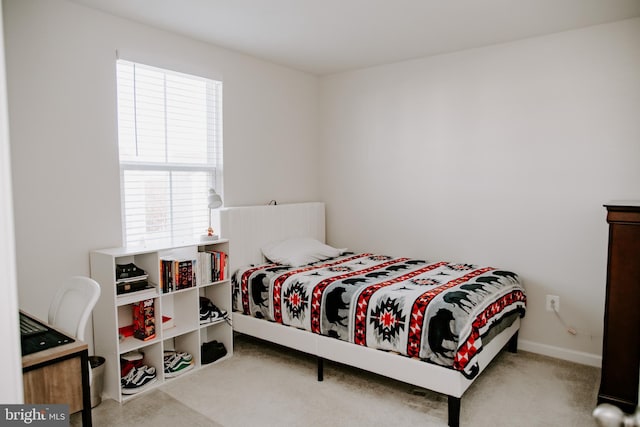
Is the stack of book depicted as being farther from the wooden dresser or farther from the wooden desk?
the wooden dresser

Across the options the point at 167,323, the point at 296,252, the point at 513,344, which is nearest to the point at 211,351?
the point at 167,323

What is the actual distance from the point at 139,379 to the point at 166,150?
162 centimetres

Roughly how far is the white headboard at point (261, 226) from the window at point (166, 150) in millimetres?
241

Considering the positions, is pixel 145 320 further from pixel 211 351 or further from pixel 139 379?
pixel 211 351

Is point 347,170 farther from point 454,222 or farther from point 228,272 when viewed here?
point 228,272

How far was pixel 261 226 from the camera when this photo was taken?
3879mm

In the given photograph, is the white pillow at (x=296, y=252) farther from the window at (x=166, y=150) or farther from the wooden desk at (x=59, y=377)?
the wooden desk at (x=59, y=377)

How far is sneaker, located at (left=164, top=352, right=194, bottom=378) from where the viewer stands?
304 cm

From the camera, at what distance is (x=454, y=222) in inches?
151

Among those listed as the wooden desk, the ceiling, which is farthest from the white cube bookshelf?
the ceiling

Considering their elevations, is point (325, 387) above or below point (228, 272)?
A: below

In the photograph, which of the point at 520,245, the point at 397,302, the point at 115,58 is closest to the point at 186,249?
the point at 115,58

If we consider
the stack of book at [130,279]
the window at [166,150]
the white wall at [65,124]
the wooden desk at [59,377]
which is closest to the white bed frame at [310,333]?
the window at [166,150]

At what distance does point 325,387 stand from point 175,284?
4.05 ft
